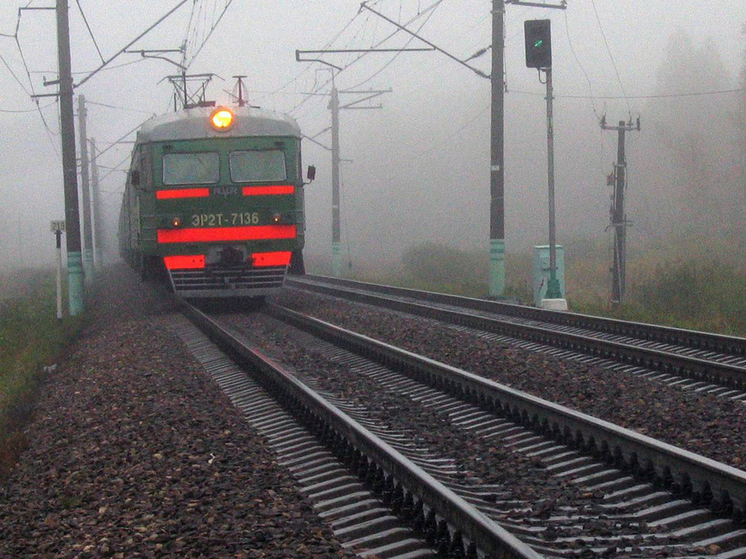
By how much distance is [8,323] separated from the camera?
59.1 feet

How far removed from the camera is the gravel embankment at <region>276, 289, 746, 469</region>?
615 centimetres

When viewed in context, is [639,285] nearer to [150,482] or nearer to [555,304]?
[555,304]

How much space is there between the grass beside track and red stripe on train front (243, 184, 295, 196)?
11.7 feet

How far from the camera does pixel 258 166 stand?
609 inches

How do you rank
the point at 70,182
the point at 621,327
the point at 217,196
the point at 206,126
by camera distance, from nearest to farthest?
the point at 621,327 → the point at 217,196 → the point at 206,126 → the point at 70,182

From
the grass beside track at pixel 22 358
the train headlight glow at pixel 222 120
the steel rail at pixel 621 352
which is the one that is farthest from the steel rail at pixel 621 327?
the grass beside track at pixel 22 358

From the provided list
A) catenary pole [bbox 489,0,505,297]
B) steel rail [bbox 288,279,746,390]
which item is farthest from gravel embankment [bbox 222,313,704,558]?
catenary pole [bbox 489,0,505,297]

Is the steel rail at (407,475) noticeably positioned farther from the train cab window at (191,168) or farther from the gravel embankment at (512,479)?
the train cab window at (191,168)

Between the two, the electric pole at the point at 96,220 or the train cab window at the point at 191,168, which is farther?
the electric pole at the point at 96,220

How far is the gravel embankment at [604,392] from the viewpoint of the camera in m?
6.15

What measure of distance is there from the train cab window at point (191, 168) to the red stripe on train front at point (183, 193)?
0.45 feet

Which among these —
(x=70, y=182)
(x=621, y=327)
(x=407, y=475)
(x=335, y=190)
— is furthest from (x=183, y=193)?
(x=335, y=190)

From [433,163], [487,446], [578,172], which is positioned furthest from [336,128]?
[433,163]

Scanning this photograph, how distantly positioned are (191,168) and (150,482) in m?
10.2
